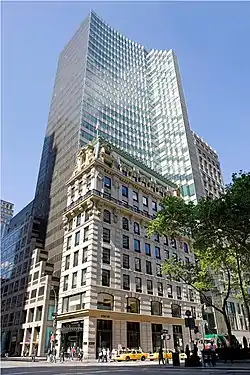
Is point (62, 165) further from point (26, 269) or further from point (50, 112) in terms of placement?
point (50, 112)

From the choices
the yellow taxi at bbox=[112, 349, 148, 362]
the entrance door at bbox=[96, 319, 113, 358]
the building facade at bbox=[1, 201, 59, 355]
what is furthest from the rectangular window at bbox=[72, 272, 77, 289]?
the building facade at bbox=[1, 201, 59, 355]

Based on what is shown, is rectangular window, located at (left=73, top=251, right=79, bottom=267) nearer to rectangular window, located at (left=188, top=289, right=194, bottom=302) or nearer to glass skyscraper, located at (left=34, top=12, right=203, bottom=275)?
glass skyscraper, located at (left=34, top=12, right=203, bottom=275)

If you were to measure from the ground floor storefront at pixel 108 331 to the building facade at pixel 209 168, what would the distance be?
42.6m

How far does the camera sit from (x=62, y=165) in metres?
60.2

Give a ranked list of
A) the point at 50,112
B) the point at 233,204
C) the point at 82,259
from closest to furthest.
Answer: the point at 233,204
the point at 82,259
the point at 50,112

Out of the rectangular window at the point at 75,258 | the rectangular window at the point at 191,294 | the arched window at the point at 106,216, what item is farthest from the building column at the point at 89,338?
the rectangular window at the point at 191,294

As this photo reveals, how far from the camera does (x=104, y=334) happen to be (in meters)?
34.1

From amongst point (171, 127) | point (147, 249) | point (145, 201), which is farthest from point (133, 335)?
point (171, 127)

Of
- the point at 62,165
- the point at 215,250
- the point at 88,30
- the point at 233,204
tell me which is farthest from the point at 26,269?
the point at 88,30

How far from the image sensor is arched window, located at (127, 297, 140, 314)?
3821cm

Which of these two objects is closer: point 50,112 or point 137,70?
point 50,112

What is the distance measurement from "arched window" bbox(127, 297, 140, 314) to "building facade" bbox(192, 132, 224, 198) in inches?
1649

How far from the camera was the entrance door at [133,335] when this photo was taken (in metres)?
36.3

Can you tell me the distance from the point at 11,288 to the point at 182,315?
115 feet
